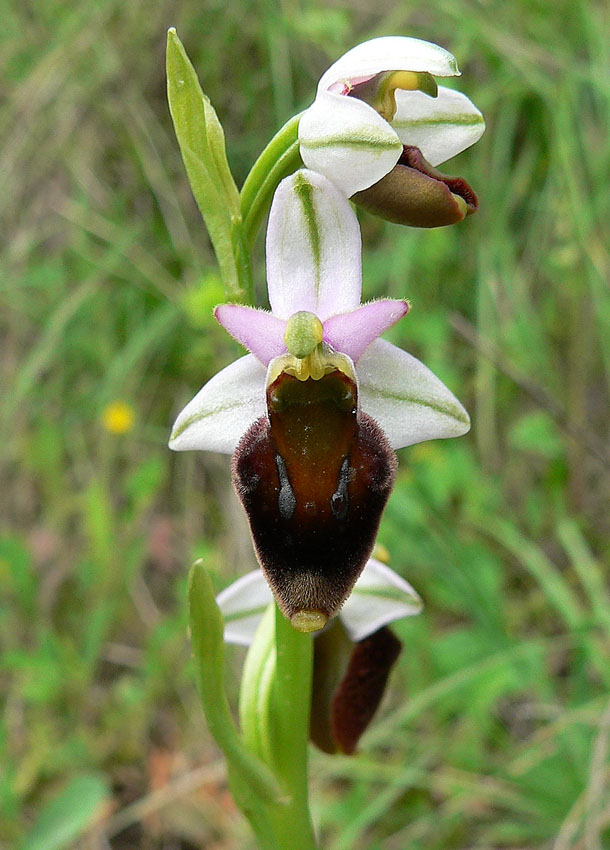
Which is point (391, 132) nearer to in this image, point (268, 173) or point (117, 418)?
point (268, 173)

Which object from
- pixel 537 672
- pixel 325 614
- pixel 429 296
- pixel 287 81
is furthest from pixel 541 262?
pixel 325 614

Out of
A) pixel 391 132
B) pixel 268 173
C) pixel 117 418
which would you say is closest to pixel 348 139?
pixel 391 132

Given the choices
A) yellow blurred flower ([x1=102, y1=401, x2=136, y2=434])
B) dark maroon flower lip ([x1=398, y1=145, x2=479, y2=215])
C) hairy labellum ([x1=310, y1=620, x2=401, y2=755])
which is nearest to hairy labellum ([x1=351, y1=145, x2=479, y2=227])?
dark maroon flower lip ([x1=398, y1=145, x2=479, y2=215])

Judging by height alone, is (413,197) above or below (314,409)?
above

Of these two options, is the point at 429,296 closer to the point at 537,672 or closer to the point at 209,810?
the point at 537,672

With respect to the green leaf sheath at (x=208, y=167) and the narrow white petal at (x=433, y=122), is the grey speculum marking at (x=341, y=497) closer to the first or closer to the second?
the green leaf sheath at (x=208, y=167)
